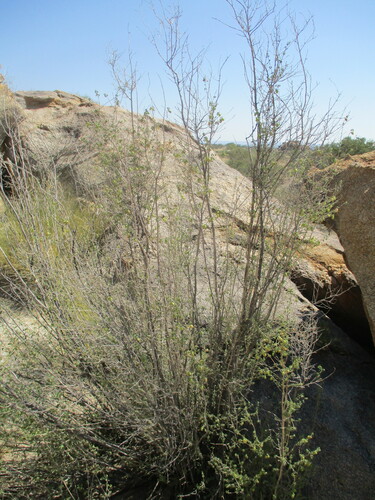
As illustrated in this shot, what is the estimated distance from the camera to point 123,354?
243 cm

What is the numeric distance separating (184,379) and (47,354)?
0.87m

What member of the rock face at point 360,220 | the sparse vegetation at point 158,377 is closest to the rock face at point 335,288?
the rock face at point 360,220

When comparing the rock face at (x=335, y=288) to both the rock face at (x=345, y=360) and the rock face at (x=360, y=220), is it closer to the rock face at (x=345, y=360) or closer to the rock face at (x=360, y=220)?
the rock face at (x=345, y=360)

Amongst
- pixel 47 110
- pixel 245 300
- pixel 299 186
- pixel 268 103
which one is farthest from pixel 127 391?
pixel 47 110

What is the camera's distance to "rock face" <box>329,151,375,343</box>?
2.87 metres

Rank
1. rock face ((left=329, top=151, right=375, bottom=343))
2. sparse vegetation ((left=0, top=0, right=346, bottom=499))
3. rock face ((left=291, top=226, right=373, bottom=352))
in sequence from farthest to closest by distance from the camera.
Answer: rock face ((left=291, top=226, right=373, bottom=352))
rock face ((left=329, top=151, right=375, bottom=343))
sparse vegetation ((left=0, top=0, right=346, bottom=499))

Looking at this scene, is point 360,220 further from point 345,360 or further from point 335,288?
point 345,360

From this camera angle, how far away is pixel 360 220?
2945mm

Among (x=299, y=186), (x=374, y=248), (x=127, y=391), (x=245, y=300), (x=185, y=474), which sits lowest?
(x=185, y=474)

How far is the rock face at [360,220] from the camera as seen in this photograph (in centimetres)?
287

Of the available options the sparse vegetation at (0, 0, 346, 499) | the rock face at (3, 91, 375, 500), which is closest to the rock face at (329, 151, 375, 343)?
the rock face at (3, 91, 375, 500)

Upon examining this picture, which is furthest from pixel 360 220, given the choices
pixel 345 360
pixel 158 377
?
pixel 158 377

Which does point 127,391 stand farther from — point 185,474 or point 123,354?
point 185,474

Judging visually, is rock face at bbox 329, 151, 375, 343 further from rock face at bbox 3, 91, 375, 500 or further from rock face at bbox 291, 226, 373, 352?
rock face at bbox 291, 226, 373, 352
